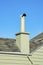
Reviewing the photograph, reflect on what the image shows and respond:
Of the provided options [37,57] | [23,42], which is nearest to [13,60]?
[37,57]

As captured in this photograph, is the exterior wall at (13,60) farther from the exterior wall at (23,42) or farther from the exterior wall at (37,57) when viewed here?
the exterior wall at (23,42)

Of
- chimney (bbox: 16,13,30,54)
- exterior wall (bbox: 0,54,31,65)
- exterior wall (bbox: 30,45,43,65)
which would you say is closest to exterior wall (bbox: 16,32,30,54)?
chimney (bbox: 16,13,30,54)

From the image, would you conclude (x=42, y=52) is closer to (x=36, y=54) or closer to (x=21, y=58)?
(x=36, y=54)

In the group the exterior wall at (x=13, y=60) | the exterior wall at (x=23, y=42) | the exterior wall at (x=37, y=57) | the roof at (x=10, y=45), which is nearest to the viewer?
the exterior wall at (x=13, y=60)

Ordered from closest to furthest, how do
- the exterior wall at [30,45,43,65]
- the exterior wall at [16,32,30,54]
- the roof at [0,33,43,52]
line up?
the exterior wall at [30,45,43,65]
the roof at [0,33,43,52]
the exterior wall at [16,32,30,54]

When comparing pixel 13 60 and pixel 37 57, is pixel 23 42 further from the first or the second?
pixel 13 60

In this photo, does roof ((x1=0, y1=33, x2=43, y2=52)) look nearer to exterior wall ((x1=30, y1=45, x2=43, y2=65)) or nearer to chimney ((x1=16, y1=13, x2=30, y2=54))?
chimney ((x1=16, y1=13, x2=30, y2=54))

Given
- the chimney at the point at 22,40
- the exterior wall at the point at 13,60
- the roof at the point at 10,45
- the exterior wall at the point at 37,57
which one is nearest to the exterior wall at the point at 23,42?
the chimney at the point at 22,40

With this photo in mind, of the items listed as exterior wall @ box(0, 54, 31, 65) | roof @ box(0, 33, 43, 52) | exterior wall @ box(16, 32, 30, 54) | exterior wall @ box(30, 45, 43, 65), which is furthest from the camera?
exterior wall @ box(16, 32, 30, 54)

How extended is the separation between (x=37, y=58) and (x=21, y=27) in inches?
89.3

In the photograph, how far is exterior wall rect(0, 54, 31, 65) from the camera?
13845mm

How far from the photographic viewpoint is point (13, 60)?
14039mm

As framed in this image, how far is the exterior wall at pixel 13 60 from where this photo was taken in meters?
13.8

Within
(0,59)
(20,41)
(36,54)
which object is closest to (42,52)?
(36,54)
